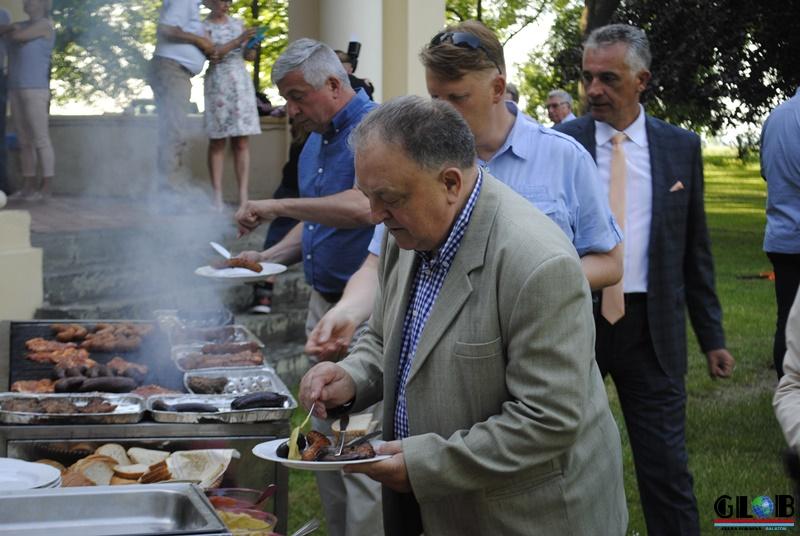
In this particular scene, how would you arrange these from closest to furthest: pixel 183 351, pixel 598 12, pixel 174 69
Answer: pixel 183 351 → pixel 174 69 → pixel 598 12

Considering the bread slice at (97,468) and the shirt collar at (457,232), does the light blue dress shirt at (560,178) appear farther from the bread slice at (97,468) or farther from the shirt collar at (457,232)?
the bread slice at (97,468)

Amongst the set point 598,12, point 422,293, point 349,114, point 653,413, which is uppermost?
point 598,12

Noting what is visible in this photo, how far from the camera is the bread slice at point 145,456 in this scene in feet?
12.9

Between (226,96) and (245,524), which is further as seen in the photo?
(226,96)

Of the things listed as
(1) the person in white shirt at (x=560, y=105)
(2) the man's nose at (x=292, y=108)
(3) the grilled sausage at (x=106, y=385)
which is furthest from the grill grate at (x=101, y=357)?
(1) the person in white shirt at (x=560, y=105)

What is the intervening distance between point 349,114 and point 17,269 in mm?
3477

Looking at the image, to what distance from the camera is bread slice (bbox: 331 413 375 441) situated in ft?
10.2

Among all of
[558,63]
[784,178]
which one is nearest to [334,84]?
[784,178]

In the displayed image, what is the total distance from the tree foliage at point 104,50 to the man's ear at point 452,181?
9.52 meters

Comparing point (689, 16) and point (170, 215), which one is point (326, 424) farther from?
point (689, 16)

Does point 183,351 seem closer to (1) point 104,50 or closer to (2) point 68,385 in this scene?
(2) point 68,385

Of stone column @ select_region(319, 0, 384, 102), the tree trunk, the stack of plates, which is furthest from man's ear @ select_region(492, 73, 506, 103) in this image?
the tree trunk

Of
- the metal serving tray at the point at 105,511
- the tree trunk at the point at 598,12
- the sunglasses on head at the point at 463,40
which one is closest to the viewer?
the metal serving tray at the point at 105,511

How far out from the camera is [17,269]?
7.47 m
